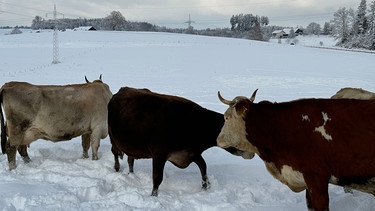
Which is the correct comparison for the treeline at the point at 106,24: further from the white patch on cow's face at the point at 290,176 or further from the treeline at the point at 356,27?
the white patch on cow's face at the point at 290,176

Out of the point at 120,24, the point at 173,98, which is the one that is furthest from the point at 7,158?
the point at 120,24

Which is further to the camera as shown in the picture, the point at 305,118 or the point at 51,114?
the point at 51,114

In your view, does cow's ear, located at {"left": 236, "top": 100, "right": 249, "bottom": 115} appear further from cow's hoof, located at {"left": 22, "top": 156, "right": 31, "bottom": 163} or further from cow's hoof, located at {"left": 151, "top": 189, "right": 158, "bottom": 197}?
cow's hoof, located at {"left": 22, "top": 156, "right": 31, "bottom": 163}

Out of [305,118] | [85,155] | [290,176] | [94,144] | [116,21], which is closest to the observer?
[305,118]

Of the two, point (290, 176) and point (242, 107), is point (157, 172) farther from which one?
point (290, 176)

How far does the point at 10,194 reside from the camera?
558 centimetres

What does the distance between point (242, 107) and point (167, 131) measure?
155cm

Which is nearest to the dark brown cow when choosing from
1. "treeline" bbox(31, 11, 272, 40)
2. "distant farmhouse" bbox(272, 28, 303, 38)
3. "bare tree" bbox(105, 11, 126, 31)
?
"treeline" bbox(31, 11, 272, 40)

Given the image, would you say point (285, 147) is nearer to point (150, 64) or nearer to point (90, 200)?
point (90, 200)

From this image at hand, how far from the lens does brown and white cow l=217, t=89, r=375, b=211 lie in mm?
4277

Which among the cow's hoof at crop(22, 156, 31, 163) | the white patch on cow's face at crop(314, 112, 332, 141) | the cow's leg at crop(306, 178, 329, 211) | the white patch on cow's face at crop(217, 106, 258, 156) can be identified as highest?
the white patch on cow's face at crop(314, 112, 332, 141)

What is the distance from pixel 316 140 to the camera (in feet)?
14.6

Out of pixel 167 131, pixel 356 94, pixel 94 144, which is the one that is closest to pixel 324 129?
pixel 356 94

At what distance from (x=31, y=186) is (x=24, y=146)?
1705 millimetres
